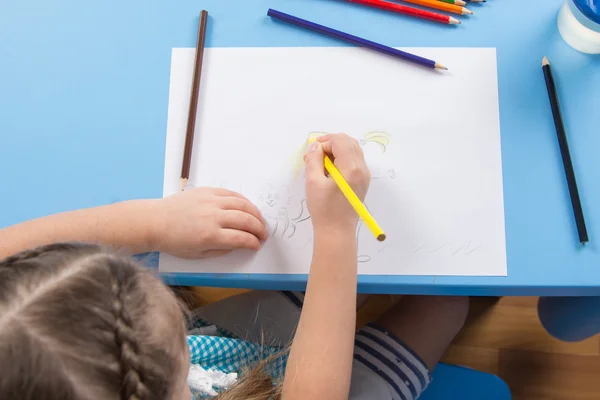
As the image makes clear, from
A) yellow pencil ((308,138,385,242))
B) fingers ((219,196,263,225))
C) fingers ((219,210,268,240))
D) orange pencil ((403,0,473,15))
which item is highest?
orange pencil ((403,0,473,15))

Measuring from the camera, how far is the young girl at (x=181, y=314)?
0.33 meters

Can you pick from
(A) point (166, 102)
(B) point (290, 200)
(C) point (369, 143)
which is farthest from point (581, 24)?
(A) point (166, 102)

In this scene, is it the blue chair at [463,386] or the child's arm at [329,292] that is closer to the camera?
the child's arm at [329,292]

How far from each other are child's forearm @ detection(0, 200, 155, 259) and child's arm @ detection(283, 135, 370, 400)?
0.18m

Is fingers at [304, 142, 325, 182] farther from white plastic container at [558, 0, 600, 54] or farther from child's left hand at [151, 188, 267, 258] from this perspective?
white plastic container at [558, 0, 600, 54]

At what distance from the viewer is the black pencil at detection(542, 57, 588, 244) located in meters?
0.51

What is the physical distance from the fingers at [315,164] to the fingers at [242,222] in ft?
0.24

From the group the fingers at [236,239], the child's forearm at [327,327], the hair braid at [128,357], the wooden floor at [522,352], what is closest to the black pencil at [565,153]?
the child's forearm at [327,327]

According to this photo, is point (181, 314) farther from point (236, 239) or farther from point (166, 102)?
point (166, 102)

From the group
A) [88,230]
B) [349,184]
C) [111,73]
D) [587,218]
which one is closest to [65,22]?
[111,73]

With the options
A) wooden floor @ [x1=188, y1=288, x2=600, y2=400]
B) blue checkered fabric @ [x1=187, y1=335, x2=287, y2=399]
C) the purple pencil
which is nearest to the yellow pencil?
the purple pencil

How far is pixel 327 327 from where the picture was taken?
0.53 meters

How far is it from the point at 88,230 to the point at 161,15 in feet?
0.92

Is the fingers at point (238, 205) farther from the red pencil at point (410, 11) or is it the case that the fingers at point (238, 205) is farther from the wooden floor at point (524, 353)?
the wooden floor at point (524, 353)
